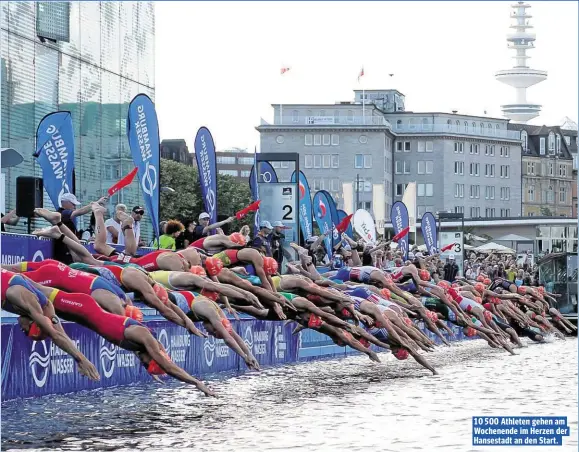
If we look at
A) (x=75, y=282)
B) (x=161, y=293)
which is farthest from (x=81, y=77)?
(x=75, y=282)

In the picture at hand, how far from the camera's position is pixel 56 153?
25328 millimetres

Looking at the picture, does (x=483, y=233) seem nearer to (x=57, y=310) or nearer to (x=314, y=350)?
(x=314, y=350)

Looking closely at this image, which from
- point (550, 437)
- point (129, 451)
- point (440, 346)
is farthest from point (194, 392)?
point (440, 346)

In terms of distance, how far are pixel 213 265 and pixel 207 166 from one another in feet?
33.2

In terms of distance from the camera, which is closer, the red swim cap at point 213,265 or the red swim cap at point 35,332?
the red swim cap at point 35,332

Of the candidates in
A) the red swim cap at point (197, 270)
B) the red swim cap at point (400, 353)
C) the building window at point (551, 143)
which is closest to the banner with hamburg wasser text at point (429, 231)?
the red swim cap at point (400, 353)

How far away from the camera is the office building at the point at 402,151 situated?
156 m

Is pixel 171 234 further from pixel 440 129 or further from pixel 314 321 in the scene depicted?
pixel 440 129

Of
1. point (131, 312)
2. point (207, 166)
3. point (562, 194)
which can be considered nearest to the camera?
point (131, 312)

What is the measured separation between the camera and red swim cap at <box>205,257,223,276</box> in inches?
816

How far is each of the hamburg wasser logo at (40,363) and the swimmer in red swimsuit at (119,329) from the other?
1532 millimetres

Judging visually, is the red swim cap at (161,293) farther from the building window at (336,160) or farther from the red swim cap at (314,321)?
the building window at (336,160)

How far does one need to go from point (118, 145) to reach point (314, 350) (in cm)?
1892

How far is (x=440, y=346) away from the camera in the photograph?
120 ft
